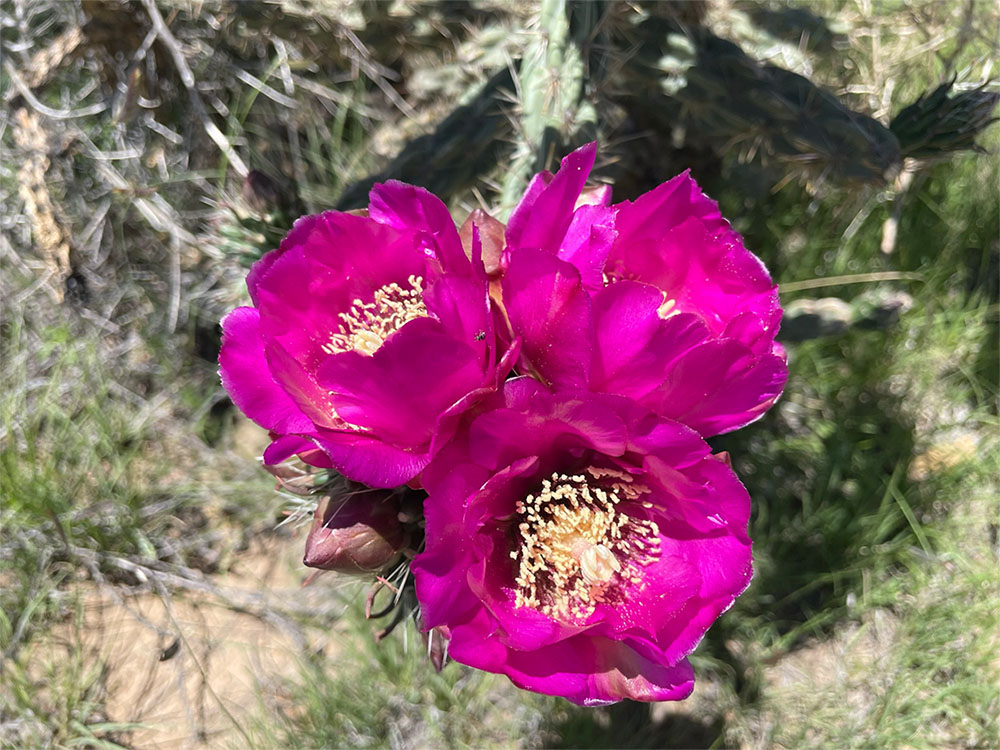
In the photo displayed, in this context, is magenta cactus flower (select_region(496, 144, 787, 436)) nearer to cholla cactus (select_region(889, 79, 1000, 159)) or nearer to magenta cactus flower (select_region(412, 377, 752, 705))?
magenta cactus flower (select_region(412, 377, 752, 705))

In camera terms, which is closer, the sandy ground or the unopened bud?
the unopened bud

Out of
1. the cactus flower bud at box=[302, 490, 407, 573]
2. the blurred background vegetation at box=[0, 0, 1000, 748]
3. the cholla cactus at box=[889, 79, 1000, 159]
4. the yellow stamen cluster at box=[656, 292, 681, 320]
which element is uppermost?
the cholla cactus at box=[889, 79, 1000, 159]

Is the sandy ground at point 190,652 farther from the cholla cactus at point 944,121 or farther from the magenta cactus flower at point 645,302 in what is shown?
the cholla cactus at point 944,121

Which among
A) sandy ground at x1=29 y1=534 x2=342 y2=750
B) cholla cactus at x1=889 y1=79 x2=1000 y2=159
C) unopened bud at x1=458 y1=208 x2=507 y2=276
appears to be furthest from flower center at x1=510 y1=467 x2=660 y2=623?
sandy ground at x1=29 y1=534 x2=342 y2=750

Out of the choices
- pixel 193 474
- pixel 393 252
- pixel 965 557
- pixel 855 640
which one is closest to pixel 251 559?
pixel 193 474

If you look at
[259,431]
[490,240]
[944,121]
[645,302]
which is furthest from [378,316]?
[259,431]

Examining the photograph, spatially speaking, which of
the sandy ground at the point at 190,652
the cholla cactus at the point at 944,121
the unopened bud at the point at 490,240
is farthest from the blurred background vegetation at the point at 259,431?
the unopened bud at the point at 490,240

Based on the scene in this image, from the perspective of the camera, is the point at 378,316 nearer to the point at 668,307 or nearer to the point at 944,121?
the point at 668,307
